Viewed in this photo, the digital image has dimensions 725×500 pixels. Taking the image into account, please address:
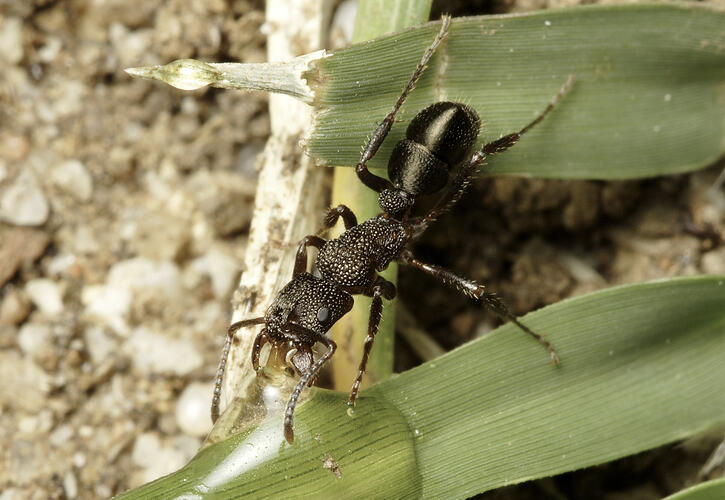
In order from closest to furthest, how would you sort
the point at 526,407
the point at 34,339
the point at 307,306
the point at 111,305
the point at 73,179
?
1. the point at 526,407
2. the point at 307,306
3. the point at 34,339
4. the point at 111,305
5. the point at 73,179

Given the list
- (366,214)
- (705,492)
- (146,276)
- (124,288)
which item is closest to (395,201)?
(366,214)

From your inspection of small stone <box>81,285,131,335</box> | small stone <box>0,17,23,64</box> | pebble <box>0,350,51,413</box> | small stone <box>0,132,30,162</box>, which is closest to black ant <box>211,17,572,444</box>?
small stone <box>81,285,131,335</box>

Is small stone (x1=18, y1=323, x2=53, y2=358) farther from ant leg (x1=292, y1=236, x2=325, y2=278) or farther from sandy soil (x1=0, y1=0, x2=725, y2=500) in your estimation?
ant leg (x1=292, y1=236, x2=325, y2=278)

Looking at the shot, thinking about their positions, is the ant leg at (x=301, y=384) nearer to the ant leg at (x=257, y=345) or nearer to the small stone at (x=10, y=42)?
the ant leg at (x=257, y=345)

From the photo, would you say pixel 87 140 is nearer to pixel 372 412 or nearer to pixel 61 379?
pixel 61 379

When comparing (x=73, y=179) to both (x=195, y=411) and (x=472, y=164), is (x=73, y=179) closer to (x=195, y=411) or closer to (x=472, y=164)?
(x=195, y=411)

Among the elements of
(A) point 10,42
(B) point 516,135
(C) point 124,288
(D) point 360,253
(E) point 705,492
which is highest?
(A) point 10,42

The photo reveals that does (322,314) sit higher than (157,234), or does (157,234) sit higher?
(157,234)
